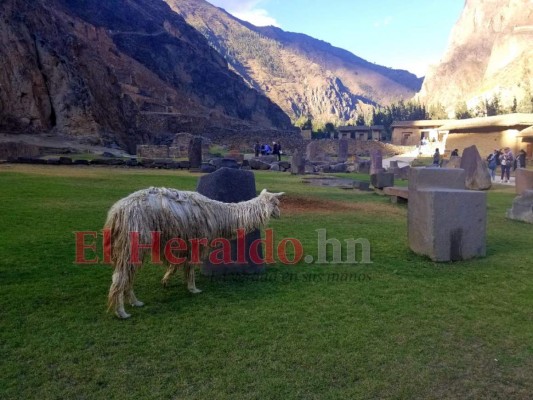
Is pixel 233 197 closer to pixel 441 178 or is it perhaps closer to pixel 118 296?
pixel 118 296

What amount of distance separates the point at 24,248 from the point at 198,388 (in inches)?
194

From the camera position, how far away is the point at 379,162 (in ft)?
94.4

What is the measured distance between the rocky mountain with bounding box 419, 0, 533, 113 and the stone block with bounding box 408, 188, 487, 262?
94506 mm

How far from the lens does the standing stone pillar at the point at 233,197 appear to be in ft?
21.0

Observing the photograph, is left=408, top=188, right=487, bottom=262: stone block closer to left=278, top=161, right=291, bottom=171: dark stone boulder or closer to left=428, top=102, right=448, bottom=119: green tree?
left=278, top=161, right=291, bottom=171: dark stone boulder

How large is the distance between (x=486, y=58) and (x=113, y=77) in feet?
403

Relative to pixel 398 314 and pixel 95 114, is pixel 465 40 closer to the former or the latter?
pixel 95 114

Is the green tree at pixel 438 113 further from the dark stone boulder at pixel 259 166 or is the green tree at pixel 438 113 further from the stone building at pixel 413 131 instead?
the dark stone boulder at pixel 259 166

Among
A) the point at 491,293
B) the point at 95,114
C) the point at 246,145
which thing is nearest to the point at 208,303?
the point at 491,293

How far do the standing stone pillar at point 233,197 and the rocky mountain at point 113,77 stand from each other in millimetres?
32566

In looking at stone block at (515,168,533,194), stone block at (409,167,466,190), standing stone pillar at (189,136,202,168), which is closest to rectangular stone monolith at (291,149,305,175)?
standing stone pillar at (189,136,202,168)

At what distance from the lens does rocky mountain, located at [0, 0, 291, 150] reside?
36.8m

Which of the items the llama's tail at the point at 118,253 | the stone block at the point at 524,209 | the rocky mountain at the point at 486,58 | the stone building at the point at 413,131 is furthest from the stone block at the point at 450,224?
the rocky mountain at the point at 486,58

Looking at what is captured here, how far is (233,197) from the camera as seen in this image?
656 centimetres
